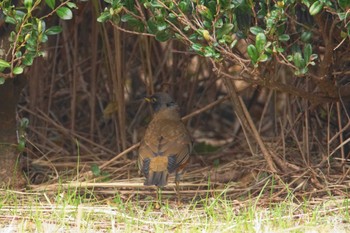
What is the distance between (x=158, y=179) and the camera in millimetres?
6504

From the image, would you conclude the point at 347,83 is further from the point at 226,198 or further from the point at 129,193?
the point at 129,193

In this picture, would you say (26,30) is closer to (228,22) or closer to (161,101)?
(228,22)

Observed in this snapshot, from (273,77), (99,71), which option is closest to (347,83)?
(273,77)

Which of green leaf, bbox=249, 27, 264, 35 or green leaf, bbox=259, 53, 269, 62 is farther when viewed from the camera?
green leaf, bbox=249, 27, 264, 35

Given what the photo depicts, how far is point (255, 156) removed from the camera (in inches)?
294

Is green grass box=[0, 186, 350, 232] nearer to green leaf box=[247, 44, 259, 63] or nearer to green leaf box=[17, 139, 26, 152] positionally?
green leaf box=[17, 139, 26, 152]

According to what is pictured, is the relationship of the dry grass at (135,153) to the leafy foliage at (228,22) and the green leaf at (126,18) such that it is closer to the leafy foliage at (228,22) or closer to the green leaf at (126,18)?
the leafy foliage at (228,22)

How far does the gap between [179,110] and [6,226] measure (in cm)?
258

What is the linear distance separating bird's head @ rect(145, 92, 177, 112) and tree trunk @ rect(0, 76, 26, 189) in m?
1.39

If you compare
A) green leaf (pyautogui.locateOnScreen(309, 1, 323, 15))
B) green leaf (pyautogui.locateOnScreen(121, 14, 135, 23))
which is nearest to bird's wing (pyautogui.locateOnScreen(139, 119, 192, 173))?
green leaf (pyautogui.locateOnScreen(121, 14, 135, 23))

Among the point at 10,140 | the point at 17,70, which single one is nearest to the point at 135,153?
the point at 10,140

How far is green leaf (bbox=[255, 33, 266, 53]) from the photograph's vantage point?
17.8ft

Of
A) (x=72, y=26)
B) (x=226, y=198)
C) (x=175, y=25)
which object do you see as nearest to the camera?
(x=175, y=25)

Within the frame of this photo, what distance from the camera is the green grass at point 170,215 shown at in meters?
5.45
